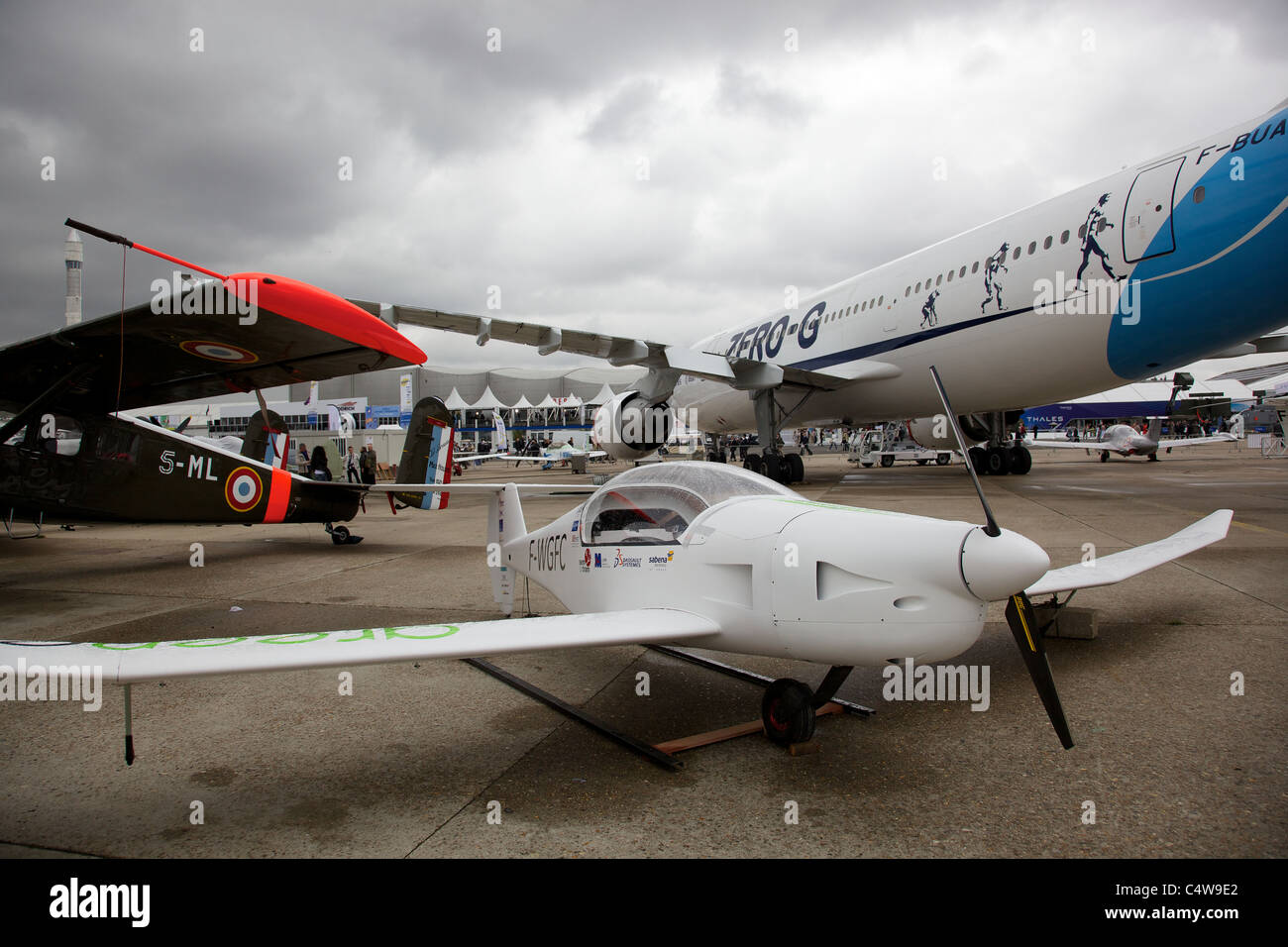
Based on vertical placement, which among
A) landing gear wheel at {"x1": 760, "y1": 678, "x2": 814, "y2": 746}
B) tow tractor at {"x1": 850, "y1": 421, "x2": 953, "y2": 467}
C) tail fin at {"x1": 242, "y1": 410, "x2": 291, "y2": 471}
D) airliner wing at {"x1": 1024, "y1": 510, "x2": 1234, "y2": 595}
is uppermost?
tow tractor at {"x1": 850, "y1": 421, "x2": 953, "y2": 467}

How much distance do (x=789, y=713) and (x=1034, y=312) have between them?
1106 cm

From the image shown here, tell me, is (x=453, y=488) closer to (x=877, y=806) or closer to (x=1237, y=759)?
(x=877, y=806)

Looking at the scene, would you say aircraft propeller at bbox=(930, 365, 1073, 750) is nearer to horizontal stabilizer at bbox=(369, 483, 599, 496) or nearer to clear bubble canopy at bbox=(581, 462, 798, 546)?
clear bubble canopy at bbox=(581, 462, 798, 546)

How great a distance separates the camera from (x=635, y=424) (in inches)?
822

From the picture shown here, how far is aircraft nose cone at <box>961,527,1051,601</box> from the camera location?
2477 mm

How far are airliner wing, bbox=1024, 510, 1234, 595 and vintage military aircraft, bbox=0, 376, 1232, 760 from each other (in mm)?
87

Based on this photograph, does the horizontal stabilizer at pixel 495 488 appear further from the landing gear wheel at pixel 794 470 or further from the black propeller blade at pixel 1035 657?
the landing gear wheel at pixel 794 470

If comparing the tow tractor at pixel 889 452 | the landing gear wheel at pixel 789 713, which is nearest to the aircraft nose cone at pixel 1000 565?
the landing gear wheel at pixel 789 713

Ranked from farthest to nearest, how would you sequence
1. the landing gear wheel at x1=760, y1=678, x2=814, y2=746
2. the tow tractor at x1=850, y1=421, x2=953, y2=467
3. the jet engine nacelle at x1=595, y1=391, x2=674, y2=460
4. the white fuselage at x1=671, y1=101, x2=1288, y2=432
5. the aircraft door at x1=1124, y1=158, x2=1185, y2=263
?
1. the tow tractor at x1=850, y1=421, x2=953, y2=467
2. the jet engine nacelle at x1=595, y1=391, x2=674, y2=460
3. the aircraft door at x1=1124, y1=158, x2=1185, y2=263
4. the white fuselage at x1=671, y1=101, x2=1288, y2=432
5. the landing gear wheel at x1=760, y1=678, x2=814, y2=746

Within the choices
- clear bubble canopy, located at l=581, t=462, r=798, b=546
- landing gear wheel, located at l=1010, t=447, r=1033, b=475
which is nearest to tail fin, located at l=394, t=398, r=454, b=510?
clear bubble canopy, located at l=581, t=462, r=798, b=546

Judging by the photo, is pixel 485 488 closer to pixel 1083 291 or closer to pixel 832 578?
pixel 832 578

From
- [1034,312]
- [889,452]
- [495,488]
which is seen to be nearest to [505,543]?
[495,488]
